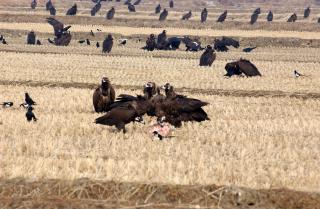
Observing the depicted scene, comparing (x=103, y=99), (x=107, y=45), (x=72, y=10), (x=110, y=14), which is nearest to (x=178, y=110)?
(x=103, y=99)

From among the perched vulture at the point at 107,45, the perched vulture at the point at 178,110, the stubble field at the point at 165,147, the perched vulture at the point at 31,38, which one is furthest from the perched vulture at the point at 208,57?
the perched vulture at the point at 31,38

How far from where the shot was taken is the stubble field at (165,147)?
12.0 metres

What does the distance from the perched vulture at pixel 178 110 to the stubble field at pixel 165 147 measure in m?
0.34

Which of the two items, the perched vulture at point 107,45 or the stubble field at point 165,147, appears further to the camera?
the perched vulture at point 107,45

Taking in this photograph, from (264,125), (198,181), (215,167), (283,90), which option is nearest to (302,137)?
(264,125)

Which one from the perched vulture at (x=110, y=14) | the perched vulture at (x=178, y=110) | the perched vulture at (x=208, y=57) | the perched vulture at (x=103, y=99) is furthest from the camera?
the perched vulture at (x=110, y=14)

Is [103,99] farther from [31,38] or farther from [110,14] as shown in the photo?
[110,14]

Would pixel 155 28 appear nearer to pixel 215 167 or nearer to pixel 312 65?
pixel 312 65

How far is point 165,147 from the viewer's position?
16297 millimetres

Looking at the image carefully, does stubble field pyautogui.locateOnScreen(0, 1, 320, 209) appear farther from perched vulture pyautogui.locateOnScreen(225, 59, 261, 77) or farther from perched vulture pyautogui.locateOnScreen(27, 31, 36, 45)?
perched vulture pyautogui.locateOnScreen(27, 31, 36, 45)

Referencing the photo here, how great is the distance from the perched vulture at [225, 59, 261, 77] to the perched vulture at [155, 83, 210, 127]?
14862 mm

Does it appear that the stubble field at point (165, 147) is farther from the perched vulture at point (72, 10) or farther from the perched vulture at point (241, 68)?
the perched vulture at point (72, 10)

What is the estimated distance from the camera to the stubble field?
11984 mm

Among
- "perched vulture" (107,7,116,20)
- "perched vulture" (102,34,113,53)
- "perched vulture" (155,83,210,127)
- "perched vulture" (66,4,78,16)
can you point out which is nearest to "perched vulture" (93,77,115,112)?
"perched vulture" (155,83,210,127)
